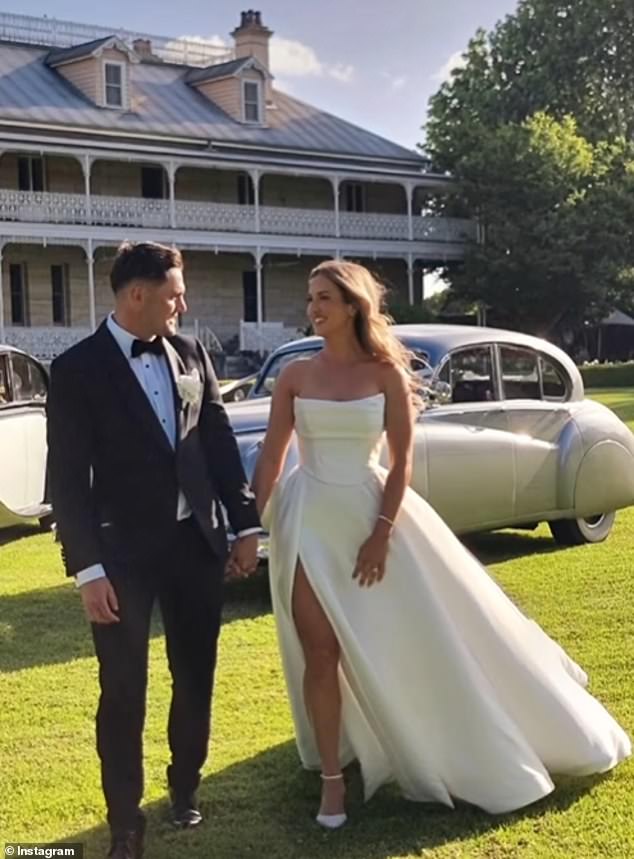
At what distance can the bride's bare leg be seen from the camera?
A: 459cm

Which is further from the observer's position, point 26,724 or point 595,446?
point 595,446

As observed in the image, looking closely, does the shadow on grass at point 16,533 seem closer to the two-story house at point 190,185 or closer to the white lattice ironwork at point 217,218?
the two-story house at point 190,185

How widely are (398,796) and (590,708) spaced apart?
2.73 ft

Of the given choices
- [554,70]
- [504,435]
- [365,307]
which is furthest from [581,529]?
[554,70]

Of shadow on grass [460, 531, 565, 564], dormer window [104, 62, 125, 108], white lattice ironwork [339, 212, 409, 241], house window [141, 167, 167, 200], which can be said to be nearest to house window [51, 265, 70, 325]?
house window [141, 167, 167, 200]

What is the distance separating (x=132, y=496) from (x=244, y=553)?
0.51 m

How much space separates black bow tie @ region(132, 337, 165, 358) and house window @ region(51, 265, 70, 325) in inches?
1282

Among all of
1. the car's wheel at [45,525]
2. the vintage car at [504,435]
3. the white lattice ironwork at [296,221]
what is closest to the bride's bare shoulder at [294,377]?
the vintage car at [504,435]

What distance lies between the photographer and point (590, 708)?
197 inches

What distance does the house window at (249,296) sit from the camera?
1565 inches

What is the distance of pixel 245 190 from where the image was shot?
4022 centimetres

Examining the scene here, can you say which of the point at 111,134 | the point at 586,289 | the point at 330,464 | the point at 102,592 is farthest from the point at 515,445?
the point at 586,289

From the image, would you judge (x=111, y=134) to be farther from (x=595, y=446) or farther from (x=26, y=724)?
(x=26, y=724)

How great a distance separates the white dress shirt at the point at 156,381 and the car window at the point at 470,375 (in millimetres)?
5207
